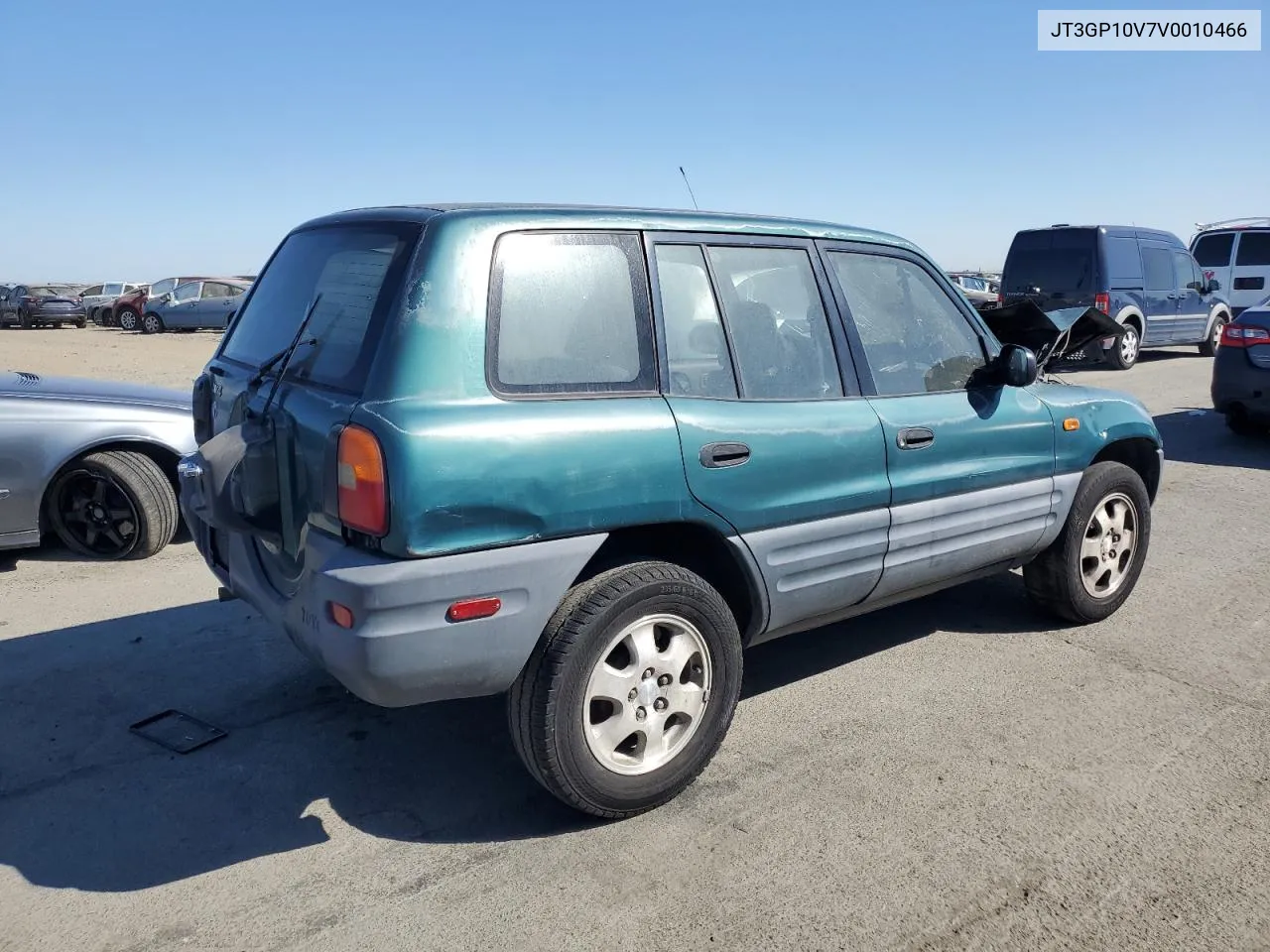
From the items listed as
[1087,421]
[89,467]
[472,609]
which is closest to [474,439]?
[472,609]

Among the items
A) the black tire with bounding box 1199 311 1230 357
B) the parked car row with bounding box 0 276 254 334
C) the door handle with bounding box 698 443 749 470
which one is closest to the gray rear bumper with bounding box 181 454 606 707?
the door handle with bounding box 698 443 749 470

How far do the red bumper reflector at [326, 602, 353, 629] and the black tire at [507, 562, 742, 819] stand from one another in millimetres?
535

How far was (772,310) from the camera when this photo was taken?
3629 mm

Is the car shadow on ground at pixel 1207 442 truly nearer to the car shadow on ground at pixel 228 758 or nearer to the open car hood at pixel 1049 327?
the open car hood at pixel 1049 327

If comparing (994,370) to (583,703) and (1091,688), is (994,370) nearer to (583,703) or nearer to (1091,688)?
(1091,688)

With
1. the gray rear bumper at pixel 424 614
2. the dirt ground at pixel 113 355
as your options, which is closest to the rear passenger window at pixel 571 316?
the gray rear bumper at pixel 424 614

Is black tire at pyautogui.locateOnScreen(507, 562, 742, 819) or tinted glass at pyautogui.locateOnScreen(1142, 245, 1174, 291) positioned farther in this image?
tinted glass at pyautogui.locateOnScreen(1142, 245, 1174, 291)

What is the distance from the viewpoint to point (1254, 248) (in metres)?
18.9

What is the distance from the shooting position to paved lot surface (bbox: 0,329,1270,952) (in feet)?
8.91

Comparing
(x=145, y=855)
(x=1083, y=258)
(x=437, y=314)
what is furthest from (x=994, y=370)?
(x=1083, y=258)

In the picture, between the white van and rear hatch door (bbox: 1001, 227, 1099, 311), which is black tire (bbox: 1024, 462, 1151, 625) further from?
the white van

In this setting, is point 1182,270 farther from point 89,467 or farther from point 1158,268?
point 89,467

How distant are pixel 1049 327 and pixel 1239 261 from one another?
1730 centimetres

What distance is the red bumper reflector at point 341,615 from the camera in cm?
271
